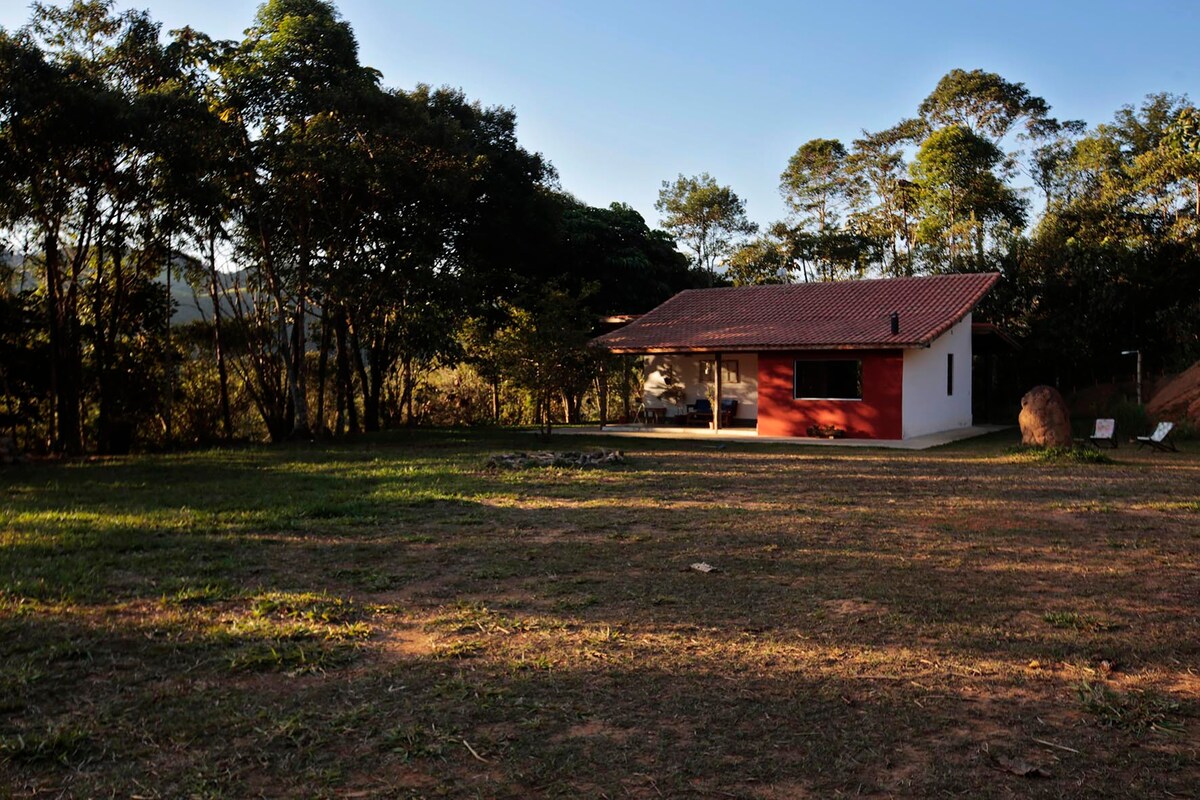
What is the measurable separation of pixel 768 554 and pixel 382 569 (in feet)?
9.28

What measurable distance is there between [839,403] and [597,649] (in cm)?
1512

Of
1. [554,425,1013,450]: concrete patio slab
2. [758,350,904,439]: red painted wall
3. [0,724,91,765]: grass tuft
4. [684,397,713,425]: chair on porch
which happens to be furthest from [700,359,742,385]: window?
[0,724,91,765]: grass tuft

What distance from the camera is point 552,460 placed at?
511 inches

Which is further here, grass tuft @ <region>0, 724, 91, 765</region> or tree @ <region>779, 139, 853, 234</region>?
tree @ <region>779, 139, 853, 234</region>

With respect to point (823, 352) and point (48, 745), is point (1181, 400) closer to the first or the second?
point (823, 352)

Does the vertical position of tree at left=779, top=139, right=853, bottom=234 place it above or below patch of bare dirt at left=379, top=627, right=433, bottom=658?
above

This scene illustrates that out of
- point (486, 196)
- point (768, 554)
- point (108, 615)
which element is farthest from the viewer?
point (486, 196)

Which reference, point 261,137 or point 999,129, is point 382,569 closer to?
point 261,137

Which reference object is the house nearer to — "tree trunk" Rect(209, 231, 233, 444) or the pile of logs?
the pile of logs

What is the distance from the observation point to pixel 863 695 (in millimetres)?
A: 3734

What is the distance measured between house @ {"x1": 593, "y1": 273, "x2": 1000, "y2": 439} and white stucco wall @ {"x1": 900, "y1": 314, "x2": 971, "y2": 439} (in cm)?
3

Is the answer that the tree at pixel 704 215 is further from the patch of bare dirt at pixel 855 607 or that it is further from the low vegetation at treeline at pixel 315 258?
the patch of bare dirt at pixel 855 607

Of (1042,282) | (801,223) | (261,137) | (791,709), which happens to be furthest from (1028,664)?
(801,223)

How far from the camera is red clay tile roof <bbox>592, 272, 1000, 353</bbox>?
18250 mm
